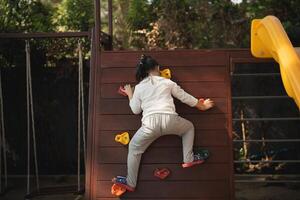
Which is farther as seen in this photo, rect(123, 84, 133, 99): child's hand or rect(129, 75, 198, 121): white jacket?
rect(123, 84, 133, 99): child's hand

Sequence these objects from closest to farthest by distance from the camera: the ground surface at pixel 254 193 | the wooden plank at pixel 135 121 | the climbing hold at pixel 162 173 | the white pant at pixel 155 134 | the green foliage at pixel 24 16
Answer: the white pant at pixel 155 134, the climbing hold at pixel 162 173, the wooden plank at pixel 135 121, the ground surface at pixel 254 193, the green foliage at pixel 24 16

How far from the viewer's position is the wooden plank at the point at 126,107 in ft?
14.6

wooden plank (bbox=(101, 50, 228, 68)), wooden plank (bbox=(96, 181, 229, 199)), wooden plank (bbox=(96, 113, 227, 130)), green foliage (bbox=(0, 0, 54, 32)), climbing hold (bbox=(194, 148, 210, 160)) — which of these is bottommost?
wooden plank (bbox=(96, 181, 229, 199))

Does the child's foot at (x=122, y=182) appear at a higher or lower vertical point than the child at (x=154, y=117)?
lower

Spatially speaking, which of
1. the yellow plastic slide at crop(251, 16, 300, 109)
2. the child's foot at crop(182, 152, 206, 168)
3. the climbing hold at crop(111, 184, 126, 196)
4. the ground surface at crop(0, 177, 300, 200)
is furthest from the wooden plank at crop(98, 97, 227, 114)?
the ground surface at crop(0, 177, 300, 200)

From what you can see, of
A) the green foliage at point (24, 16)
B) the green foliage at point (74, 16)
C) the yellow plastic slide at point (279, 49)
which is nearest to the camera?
the yellow plastic slide at point (279, 49)

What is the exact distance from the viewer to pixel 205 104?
4406 millimetres

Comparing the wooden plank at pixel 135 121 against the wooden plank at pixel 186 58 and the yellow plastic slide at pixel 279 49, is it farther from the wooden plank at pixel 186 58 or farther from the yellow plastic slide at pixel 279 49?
the yellow plastic slide at pixel 279 49

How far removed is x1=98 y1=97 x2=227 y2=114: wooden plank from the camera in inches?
175

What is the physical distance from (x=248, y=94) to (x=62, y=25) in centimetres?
338

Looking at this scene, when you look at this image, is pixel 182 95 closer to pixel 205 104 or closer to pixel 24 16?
pixel 205 104

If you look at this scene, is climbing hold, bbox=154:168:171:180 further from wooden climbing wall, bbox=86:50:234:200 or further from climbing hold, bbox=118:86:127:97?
climbing hold, bbox=118:86:127:97

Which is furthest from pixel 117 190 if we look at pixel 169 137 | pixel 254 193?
pixel 254 193

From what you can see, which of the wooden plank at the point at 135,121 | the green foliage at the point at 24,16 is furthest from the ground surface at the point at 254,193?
the green foliage at the point at 24,16
